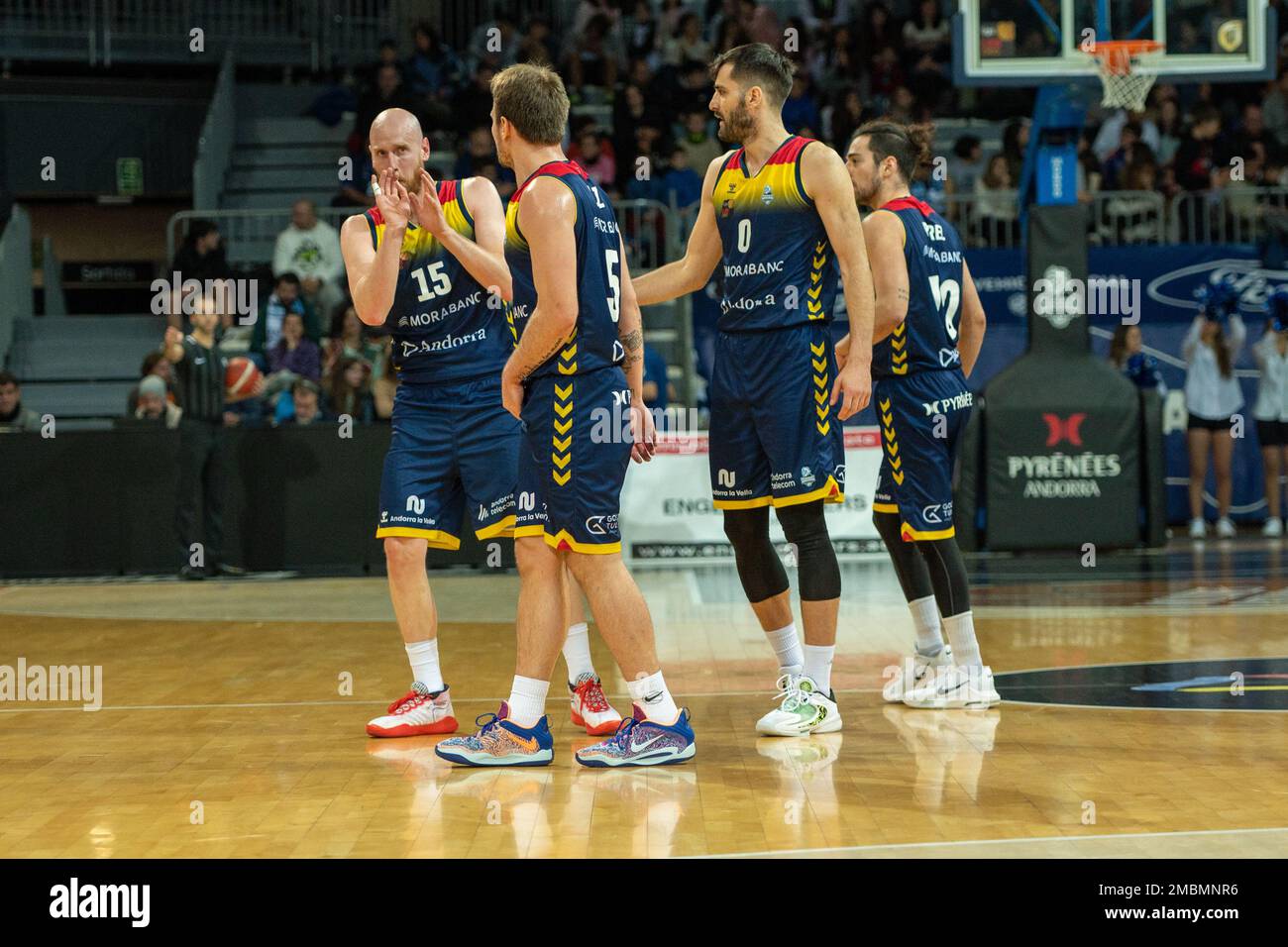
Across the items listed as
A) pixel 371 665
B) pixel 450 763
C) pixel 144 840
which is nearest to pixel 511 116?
pixel 450 763

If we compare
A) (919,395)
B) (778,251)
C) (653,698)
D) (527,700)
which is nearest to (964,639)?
(919,395)

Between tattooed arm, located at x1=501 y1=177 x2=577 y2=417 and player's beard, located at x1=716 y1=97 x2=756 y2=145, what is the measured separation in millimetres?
1038

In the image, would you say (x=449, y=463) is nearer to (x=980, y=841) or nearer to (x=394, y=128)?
(x=394, y=128)

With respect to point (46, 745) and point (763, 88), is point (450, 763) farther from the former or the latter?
point (763, 88)

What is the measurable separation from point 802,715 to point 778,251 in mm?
1724

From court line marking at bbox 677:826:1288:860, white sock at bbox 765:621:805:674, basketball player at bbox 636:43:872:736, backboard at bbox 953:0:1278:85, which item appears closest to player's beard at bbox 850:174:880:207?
basketball player at bbox 636:43:872:736

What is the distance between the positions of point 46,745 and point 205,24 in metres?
16.4

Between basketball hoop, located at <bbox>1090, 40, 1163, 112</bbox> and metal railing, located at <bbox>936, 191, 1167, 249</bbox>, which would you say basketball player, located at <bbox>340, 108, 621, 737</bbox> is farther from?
metal railing, located at <bbox>936, 191, 1167, 249</bbox>

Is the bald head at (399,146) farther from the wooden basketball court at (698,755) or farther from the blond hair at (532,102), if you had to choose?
the wooden basketball court at (698,755)

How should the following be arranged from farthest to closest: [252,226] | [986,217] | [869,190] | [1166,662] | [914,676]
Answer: [252,226]
[986,217]
[1166,662]
[914,676]
[869,190]

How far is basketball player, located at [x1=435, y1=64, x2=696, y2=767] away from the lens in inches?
212

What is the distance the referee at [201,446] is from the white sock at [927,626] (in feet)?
25.1

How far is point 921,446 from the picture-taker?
22.1 ft

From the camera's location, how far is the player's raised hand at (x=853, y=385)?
5.98 metres
